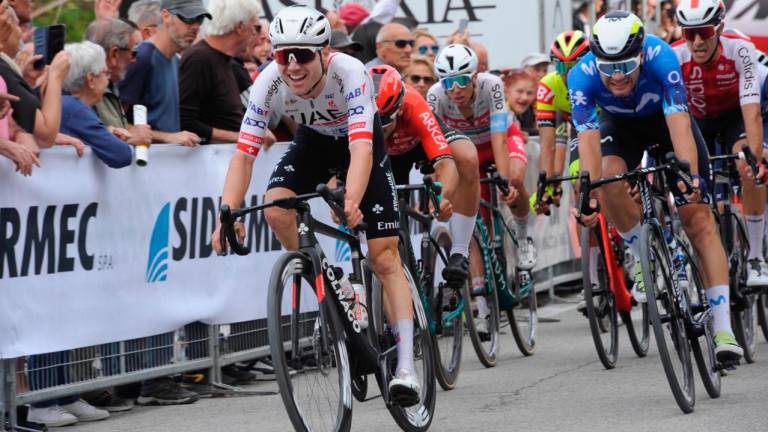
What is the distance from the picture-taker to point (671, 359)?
24.3 ft

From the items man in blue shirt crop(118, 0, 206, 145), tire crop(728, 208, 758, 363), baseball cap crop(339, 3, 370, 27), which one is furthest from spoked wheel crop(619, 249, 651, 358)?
baseball cap crop(339, 3, 370, 27)

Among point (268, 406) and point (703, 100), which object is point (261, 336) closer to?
point (268, 406)

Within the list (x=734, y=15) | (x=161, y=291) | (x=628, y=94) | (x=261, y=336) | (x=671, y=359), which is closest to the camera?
(x=671, y=359)

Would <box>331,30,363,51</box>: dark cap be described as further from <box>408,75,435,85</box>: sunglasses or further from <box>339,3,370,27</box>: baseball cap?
<box>339,3,370,27</box>: baseball cap

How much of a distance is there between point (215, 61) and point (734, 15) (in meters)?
7.43

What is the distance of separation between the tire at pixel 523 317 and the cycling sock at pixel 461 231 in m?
1.18

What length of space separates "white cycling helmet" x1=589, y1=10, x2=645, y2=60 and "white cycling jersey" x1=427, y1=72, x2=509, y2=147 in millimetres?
2726

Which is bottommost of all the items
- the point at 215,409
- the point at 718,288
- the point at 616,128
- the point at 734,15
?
the point at 215,409

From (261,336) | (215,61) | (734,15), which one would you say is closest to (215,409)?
(261,336)

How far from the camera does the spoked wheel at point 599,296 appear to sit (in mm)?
9734

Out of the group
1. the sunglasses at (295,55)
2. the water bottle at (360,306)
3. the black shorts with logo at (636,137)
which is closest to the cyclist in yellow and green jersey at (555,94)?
the black shorts with logo at (636,137)

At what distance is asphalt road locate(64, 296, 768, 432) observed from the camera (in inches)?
288

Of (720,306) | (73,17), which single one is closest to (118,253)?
(720,306)

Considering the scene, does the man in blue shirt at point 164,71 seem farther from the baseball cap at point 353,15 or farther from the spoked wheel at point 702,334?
the baseball cap at point 353,15
